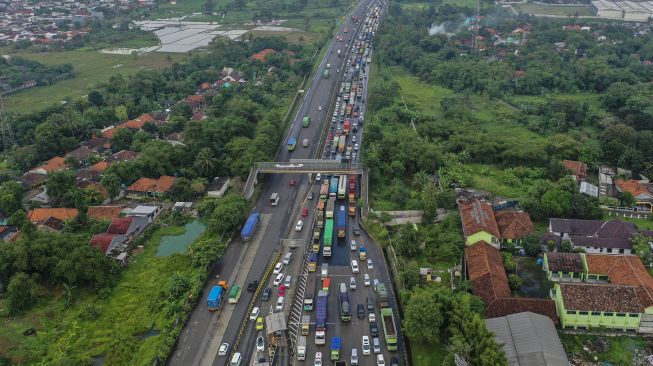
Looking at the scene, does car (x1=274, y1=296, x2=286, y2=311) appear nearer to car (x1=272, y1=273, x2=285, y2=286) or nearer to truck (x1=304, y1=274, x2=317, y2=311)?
truck (x1=304, y1=274, x2=317, y2=311)

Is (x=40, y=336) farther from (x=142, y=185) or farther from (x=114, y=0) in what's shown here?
(x=114, y=0)

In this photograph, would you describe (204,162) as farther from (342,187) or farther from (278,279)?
(278,279)


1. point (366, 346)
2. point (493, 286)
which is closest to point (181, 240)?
point (366, 346)

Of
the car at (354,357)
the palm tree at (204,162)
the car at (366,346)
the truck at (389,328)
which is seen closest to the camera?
the car at (354,357)

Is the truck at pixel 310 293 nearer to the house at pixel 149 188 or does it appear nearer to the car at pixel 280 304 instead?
the car at pixel 280 304

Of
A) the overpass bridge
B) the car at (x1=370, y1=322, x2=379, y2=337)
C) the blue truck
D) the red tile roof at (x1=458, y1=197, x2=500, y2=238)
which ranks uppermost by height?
the overpass bridge

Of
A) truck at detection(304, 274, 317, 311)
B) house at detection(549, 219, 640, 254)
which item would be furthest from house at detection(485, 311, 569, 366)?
house at detection(549, 219, 640, 254)

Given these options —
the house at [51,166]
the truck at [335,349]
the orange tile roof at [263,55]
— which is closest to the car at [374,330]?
the truck at [335,349]
